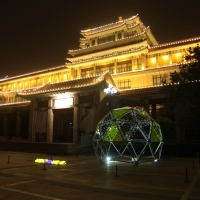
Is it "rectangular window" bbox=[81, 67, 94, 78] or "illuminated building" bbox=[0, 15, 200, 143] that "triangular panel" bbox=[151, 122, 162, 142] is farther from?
"rectangular window" bbox=[81, 67, 94, 78]

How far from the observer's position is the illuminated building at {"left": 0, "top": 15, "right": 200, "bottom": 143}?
3023 cm

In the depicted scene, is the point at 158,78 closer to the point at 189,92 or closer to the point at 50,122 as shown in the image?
the point at 50,122

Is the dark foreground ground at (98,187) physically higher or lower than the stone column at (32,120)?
lower

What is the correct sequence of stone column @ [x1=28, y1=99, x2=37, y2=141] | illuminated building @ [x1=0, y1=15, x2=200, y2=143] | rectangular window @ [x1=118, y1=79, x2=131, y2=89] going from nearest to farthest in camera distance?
illuminated building @ [x1=0, y1=15, x2=200, y2=143]
stone column @ [x1=28, y1=99, x2=37, y2=141]
rectangular window @ [x1=118, y1=79, x2=131, y2=89]

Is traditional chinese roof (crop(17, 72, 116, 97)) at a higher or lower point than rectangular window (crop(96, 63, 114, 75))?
lower

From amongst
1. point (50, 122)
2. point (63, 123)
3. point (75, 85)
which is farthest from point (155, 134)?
point (63, 123)

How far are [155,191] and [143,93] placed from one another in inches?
887

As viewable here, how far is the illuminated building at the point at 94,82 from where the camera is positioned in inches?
1190

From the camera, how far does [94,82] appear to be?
29656 millimetres

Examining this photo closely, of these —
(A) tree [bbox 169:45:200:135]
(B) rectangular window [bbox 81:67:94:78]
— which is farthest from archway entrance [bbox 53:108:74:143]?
(A) tree [bbox 169:45:200:135]

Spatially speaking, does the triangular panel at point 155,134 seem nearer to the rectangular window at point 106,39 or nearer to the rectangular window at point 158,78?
the rectangular window at point 158,78

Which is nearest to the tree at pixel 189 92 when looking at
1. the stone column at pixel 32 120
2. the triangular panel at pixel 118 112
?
the triangular panel at pixel 118 112

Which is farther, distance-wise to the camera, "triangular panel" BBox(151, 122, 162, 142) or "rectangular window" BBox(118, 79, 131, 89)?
"rectangular window" BBox(118, 79, 131, 89)

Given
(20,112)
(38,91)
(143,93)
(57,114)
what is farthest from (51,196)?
(20,112)
